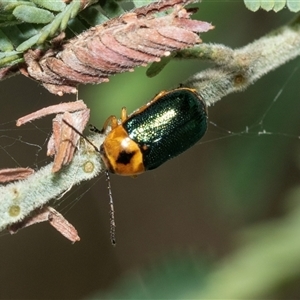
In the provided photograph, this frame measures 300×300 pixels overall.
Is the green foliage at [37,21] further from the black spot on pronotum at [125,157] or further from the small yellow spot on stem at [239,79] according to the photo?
the black spot on pronotum at [125,157]

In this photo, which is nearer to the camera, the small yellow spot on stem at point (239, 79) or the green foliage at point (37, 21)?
the green foliage at point (37, 21)

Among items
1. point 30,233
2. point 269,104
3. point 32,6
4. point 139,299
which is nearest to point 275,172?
point 269,104

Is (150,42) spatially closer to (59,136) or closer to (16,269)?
(59,136)

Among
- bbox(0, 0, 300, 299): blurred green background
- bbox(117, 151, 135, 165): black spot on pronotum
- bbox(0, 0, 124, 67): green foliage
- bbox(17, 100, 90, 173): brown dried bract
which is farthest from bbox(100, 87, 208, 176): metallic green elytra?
bbox(0, 0, 124, 67): green foliage

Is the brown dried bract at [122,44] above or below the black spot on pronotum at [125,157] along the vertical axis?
below

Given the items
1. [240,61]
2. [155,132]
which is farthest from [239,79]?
[155,132]

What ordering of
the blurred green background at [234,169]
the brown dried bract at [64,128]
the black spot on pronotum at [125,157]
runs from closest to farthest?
the brown dried bract at [64,128], the blurred green background at [234,169], the black spot on pronotum at [125,157]

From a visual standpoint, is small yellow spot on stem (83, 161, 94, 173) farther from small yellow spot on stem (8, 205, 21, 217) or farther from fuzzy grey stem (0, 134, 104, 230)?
small yellow spot on stem (8, 205, 21, 217)

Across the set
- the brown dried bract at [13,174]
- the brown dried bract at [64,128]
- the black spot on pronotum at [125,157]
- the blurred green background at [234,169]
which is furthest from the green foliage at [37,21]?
the black spot on pronotum at [125,157]
